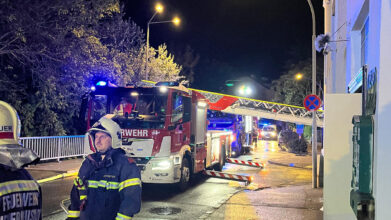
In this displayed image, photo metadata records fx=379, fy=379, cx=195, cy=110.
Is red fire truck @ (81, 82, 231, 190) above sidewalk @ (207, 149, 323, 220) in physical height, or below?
above

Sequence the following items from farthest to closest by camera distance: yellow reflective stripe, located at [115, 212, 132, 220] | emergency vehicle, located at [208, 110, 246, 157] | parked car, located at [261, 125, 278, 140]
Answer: parked car, located at [261, 125, 278, 140] → emergency vehicle, located at [208, 110, 246, 157] → yellow reflective stripe, located at [115, 212, 132, 220]

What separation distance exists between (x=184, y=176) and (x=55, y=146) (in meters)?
7.25

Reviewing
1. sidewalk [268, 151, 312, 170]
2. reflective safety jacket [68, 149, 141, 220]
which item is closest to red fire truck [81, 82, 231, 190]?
reflective safety jacket [68, 149, 141, 220]

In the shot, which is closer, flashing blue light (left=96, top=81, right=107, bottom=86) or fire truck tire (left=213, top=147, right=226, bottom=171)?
flashing blue light (left=96, top=81, right=107, bottom=86)

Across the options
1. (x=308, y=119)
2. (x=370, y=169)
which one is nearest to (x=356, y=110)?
(x=370, y=169)

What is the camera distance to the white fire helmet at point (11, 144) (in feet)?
7.57

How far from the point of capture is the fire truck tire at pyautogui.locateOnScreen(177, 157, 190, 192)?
10.2 metres

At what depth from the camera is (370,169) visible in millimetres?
4027

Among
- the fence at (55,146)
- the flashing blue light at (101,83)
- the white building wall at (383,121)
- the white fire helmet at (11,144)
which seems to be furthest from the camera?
the fence at (55,146)

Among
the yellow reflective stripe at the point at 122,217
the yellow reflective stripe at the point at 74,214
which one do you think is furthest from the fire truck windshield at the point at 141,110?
the yellow reflective stripe at the point at 122,217

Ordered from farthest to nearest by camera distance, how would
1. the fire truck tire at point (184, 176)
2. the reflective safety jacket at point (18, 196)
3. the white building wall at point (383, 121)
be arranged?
the fire truck tire at point (184, 176), the white building wall at point (383, 121), the reflective safety jacket at point (18, 196)

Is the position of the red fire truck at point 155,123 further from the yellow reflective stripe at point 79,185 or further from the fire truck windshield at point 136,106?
the yellow reflective stripe at point 79,185

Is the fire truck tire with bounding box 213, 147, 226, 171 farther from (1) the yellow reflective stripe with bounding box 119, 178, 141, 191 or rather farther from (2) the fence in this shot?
(1) the yellow reflective stripe with bounding box 119, 178, 141, 191

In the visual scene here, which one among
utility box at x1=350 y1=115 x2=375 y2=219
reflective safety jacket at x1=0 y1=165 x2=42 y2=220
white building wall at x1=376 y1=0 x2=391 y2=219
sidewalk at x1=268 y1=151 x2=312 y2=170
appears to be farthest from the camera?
sidewalk at x1=268 y1=151 x2=312 y2=170
